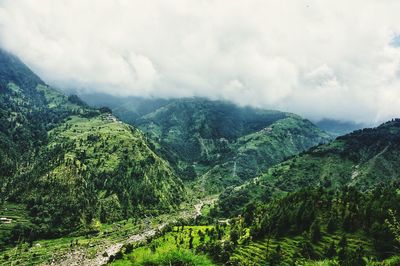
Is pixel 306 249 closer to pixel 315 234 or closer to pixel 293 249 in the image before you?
pixel 293 249

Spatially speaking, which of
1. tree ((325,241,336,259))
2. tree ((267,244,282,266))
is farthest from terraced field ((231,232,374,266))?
tree ((325,241,336,259))

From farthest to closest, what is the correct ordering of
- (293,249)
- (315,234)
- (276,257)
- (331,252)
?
(315,234) → (293,249) → (276,257) → (331,252)

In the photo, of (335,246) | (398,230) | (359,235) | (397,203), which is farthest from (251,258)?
(398,230)

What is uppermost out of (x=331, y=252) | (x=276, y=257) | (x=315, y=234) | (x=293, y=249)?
(x=315, y=234)

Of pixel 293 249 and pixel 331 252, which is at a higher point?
pixel 331 252

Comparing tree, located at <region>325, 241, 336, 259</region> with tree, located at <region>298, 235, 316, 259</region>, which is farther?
tree, located at <region>298, 235, 316, 259</region>

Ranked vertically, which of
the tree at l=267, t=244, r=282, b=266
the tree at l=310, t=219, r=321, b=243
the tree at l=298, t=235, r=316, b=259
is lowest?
the tree at l=267, t=244, r=282, b=266

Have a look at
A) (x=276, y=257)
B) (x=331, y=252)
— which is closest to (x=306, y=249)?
(x=276, y=257)

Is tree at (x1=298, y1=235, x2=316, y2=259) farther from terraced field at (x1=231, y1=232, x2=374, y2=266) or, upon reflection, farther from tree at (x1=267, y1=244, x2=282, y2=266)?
tree at (x1=267, y1=244, x2=282, y2=266)

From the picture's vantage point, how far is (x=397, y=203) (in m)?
197

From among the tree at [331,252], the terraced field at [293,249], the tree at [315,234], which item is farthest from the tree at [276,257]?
the tree at [331,252]

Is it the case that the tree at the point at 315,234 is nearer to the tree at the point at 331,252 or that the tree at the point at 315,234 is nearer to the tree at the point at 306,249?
the tree at the point at 306,249

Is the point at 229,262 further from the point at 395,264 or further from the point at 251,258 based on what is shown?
the point at 395,264

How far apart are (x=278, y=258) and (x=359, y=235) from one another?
4034cm
